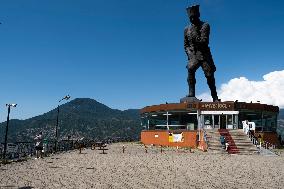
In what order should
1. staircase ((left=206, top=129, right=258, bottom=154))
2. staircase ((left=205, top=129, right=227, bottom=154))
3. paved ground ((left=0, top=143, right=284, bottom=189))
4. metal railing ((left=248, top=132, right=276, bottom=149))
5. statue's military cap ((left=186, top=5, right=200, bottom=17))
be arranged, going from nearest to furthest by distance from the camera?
1. paved ground ((left=0, top=143, right=284, bottom=189))
2. staircase ((left=206, top=129, right=258, bottom=154))
3. staircase ((left=205, top=129, right=227, bottom=154))
4. metal railing ((left=248, top=132, right=276, bottom=149))
5. statue's military cap ((left=186, top=5, right=200, bottom=17))

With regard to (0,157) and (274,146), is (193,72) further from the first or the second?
(0,157)

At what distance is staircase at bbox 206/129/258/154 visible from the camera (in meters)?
31.3

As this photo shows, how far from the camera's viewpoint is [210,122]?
3953 cm

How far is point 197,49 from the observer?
42969 millimetres

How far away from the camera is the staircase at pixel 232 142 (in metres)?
31.3

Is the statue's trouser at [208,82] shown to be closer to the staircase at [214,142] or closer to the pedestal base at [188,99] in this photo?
the pedestal base at [188,99]

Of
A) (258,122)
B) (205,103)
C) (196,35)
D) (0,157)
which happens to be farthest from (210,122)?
(0,157)

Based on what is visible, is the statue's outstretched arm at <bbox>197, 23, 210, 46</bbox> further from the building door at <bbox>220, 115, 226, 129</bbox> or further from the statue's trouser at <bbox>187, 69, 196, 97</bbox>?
the building door at <bbox>220, 115, 226, 129</bbox>

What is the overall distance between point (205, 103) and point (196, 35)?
8338 millimetres

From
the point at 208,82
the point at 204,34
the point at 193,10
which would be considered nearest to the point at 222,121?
the point at 208,82

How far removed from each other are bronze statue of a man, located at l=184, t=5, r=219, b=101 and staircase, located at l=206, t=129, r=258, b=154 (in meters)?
7.52

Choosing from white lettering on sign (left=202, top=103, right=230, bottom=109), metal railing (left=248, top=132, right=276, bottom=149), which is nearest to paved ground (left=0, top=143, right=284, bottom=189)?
metal railing (left=248, top=132, right=276, bottom=149)

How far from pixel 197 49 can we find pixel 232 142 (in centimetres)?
1381

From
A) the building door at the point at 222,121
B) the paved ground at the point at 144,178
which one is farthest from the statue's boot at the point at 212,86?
the paved ground at the point at 144,178
